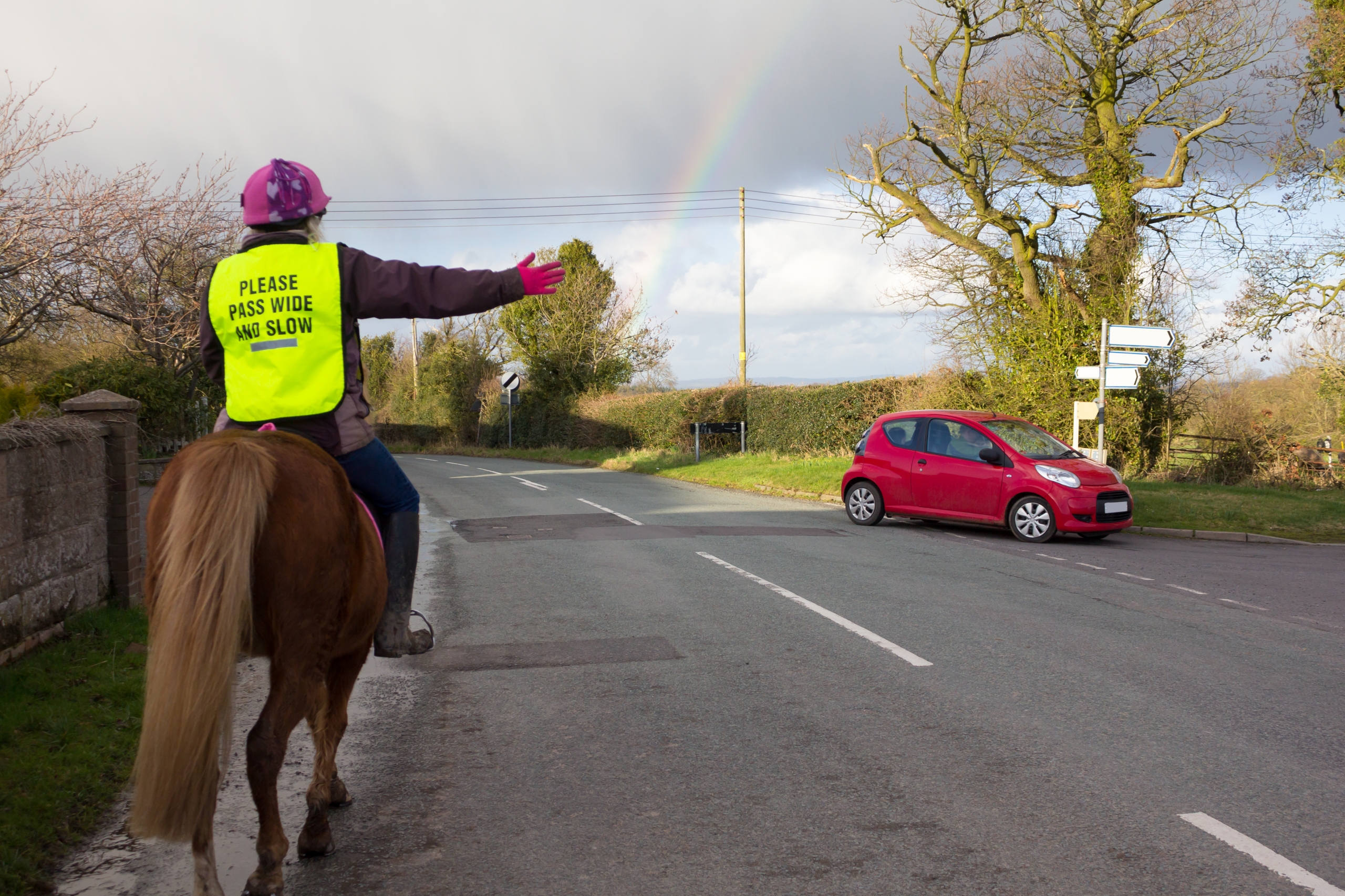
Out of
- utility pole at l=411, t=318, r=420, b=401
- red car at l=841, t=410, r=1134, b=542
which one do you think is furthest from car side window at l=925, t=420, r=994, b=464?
utility pole at l=411, t=318, r=420, b=401

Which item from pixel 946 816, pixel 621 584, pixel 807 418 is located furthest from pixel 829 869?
pixel 807 418

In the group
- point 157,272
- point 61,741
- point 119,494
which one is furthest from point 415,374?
point 61,741

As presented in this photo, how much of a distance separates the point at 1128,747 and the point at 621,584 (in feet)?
17.9

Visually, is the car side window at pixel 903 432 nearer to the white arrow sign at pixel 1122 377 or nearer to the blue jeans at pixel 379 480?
the white arrow sign at pixel 1122 377

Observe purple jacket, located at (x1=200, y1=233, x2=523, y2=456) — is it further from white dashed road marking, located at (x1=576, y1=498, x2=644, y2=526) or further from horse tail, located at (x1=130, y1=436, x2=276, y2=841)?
white dashed road marking, located at (x1=576, y1=498, x2=644, y2=526)

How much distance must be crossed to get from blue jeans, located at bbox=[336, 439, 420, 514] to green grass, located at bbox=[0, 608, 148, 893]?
1.68 metres

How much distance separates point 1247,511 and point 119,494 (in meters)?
15.2

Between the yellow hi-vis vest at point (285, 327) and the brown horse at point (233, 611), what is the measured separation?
26 centimetres

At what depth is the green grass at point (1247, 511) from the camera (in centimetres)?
1427

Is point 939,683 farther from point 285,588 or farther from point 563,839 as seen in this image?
point 285,588

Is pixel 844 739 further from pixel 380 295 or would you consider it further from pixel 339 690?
pixel 380 295

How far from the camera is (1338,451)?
1881cm

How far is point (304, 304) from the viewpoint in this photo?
3436 millimetres

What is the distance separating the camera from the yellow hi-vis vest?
3.44 metres
